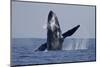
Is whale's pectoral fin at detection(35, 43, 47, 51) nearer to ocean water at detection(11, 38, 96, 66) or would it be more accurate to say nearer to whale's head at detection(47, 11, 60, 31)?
ocean water at detection(11, 38, 96, 66)

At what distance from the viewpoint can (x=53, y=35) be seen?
7.75ft

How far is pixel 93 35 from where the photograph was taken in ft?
8.34

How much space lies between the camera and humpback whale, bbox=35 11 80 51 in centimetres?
234

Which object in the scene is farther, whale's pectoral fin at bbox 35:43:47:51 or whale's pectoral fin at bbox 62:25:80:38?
whale's pectoral fin at bbox 62:25:80:38

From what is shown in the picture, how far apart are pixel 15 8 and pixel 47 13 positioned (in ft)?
1.07

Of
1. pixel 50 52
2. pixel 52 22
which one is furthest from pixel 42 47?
pixel 52 22

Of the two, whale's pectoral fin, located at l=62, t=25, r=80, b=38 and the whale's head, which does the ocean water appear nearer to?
whale's pectoral fin, located at l=62, t=25, r=80, b=38

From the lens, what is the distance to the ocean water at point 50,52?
87.2 inches

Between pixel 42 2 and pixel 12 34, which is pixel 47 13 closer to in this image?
pixel 42 2

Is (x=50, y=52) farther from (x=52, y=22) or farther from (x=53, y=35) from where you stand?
(x=52, y=22)

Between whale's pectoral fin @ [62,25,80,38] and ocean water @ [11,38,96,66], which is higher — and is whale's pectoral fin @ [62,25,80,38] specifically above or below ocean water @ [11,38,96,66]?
above

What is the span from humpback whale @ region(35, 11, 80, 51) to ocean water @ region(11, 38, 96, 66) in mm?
43

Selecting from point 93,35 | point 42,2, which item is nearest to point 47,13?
point 42,2

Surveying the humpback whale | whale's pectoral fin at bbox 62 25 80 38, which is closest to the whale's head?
the humpback whale
